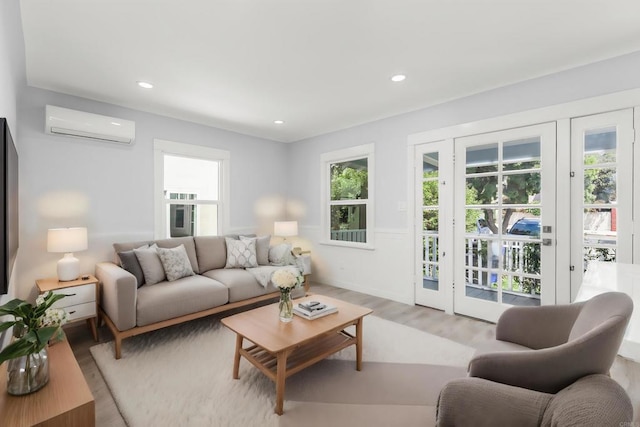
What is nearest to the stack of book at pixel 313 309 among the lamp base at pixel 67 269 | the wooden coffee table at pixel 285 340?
the wooden coffee table at pixel 285 340

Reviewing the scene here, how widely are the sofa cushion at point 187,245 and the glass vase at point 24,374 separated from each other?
7.41ft

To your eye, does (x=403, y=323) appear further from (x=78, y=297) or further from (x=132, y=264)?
(x=78, y=297)

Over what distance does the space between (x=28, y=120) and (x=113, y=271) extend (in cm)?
175

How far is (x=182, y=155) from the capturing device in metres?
4.16

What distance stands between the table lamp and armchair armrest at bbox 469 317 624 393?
3.47 meters

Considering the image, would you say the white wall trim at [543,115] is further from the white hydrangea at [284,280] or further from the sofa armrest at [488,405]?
the sofa armrest at [488,405]

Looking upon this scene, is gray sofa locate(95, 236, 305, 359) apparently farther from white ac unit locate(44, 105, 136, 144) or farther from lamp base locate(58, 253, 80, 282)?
white ac unit locate(44, 105, 136, 144)

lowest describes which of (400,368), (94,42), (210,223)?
(400,368)

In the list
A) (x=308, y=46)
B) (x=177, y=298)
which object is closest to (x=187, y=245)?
(x=177, y=298)

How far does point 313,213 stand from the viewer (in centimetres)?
514

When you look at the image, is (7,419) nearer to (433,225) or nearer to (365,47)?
(365,47)

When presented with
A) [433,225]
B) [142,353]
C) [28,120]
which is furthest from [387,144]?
[28,120]

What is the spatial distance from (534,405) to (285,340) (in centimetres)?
136

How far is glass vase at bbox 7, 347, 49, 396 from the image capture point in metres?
1.36
